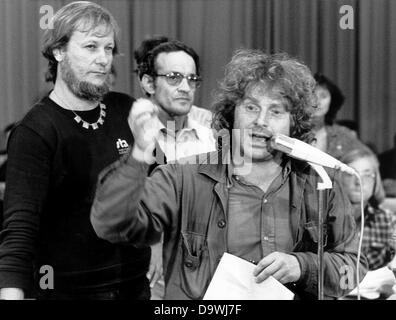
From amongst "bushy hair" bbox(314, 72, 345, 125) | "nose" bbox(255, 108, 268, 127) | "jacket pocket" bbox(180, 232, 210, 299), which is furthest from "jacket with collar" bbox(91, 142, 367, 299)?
"bushy hair" bbox(314, 72, 345, 125)

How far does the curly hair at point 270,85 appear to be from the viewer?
49.3 inches

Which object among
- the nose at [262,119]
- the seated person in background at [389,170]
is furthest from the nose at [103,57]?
the seated person in background at [389,170]

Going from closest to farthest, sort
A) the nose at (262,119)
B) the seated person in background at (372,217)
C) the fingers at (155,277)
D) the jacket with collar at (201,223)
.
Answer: the jacket with collar at (201,223)
the nose at (262,119)
the fingers at (155,277)
the seated person in background at (372,217)

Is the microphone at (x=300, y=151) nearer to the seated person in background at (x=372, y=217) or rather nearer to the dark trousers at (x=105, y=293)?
the dark trousers at (x=105, y=293)

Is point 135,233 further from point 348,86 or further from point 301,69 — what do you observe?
point 348,86

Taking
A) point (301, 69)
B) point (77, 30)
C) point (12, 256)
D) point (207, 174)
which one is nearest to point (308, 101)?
point (301, 69)

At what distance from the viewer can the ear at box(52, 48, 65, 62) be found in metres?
1.47

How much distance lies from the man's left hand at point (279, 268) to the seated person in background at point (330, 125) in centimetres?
67

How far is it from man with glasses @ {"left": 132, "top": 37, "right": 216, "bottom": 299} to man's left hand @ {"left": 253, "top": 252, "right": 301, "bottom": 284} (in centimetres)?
47

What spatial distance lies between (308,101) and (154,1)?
0.60 metres
